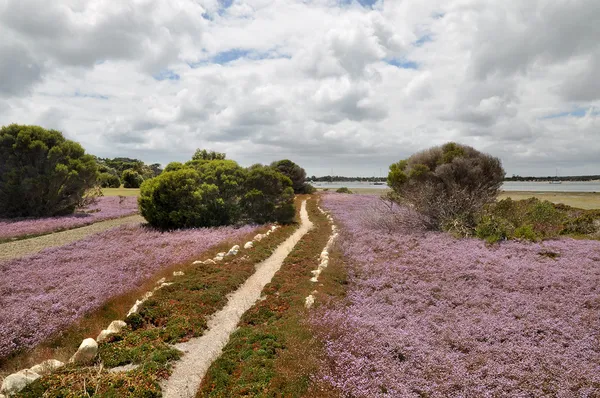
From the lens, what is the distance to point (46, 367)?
6.98 m

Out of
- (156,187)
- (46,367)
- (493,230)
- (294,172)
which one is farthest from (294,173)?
(46,367)

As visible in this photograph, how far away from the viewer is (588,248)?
47.2 ft

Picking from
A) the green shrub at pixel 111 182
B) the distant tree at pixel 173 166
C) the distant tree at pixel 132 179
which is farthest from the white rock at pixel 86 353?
the distant tree at pixel 132 179

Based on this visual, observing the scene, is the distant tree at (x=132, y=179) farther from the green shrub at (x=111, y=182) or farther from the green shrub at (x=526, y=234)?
the green shrub at (x=526, y=234)

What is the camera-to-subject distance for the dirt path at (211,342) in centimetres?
683

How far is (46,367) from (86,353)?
2.42 feet

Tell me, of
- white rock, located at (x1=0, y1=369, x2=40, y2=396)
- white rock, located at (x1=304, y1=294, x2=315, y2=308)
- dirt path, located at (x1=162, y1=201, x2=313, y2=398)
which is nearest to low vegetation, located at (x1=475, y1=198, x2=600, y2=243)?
white rock, located at (x1=304, y1=294, x2=315, y2=308)

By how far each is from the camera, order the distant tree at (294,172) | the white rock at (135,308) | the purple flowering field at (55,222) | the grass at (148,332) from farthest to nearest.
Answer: the distant tree at (294,172) → the purple flowering field at (55,222) → the white rock at (135,308) → the grass at (148,332)

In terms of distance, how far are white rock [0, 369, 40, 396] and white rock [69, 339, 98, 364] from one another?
34.4 inches

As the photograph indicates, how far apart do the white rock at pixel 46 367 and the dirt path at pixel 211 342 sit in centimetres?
252

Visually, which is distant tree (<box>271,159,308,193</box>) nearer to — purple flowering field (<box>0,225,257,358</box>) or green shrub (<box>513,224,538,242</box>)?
purple flowering field (<box>0,225,257,358</box>)

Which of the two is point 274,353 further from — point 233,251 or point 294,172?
point 294,172

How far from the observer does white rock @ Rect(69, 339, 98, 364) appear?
7426 mm

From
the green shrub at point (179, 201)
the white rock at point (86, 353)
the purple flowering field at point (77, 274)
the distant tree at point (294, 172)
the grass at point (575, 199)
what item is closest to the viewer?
the white rock at point (86, 353)
